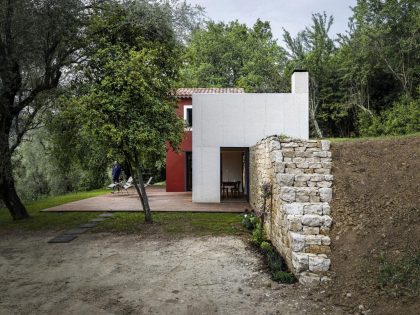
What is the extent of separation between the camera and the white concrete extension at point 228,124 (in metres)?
13.6

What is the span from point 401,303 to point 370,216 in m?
1.90

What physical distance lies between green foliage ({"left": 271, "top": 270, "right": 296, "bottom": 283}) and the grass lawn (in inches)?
127

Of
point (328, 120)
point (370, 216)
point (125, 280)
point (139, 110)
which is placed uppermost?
point (328, 120)

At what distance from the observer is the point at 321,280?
197 inches

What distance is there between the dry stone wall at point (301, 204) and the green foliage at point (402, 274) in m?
0.79

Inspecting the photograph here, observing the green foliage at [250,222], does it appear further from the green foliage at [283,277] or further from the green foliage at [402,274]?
the green foliage at [402,274]

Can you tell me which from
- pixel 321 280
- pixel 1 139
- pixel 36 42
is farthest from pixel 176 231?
pixel 36 42

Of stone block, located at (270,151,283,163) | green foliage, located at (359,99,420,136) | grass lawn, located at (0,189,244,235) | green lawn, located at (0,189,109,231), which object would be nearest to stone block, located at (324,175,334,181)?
stone block, located at (270,151,283,163)

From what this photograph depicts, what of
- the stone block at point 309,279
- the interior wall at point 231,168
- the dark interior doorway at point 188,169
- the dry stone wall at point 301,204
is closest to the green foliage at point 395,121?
the interior wall at point 231,168

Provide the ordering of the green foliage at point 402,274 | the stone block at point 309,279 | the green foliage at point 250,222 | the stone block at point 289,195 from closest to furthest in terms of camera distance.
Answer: the green foliage at point 402,274 < the stone block at point 309,279 < the stone block at point 289,195 < the green foliage at point 250,222

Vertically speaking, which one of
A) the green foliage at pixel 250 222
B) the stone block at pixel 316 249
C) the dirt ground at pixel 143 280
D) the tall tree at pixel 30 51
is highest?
the tall tree at pixel 30 51

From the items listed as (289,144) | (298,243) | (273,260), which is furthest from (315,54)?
(298,243)

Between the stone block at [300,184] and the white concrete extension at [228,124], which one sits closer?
the stone block at [300,184]

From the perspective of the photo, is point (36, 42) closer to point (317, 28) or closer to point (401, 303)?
point (401, 303)
